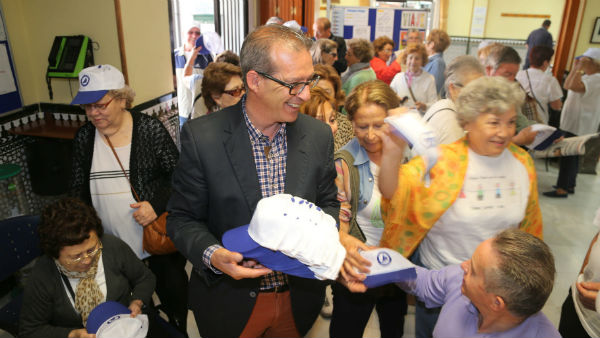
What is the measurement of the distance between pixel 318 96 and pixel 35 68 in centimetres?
282

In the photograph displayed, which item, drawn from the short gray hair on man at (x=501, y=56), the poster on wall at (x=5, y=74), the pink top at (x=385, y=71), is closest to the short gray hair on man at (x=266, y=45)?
the short gray hair on man at (x=501, y=56)

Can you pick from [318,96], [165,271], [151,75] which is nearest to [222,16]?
[151,75]

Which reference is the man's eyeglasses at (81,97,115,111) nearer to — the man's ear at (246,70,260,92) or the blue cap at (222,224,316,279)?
the man's ear at (246,70,260,92)

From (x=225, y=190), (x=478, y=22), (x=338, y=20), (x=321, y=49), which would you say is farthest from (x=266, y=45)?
(x=478, y=22)

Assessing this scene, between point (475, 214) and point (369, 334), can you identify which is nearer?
point (475, 214)

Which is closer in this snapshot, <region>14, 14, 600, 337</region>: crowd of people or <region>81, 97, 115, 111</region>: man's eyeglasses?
<region>14, 14, 600, 337</region>: crowd of people

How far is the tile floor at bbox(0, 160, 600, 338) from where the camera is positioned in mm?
2844

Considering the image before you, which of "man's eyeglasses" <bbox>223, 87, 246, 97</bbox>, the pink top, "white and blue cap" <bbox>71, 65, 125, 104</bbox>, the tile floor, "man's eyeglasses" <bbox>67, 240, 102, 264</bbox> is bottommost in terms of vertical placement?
the tile floor

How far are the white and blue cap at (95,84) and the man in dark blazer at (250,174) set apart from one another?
3.44 ft

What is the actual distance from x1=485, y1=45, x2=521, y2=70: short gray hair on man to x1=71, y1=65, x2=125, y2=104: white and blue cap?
9.90 ft

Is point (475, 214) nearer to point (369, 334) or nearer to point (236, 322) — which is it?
point (236, 322)

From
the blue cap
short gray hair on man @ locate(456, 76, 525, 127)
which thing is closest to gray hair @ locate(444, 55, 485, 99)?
short gray hair on man @ locate(456, 76, 525, 127)

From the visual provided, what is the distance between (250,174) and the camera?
1.44 meters

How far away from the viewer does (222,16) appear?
645cm
